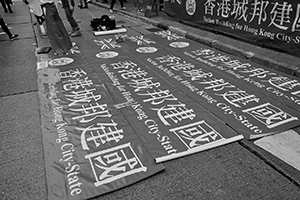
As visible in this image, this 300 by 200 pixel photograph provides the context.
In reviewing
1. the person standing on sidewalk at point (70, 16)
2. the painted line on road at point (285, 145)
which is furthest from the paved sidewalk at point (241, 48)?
the person standing on sidewalk at point (70, 16)

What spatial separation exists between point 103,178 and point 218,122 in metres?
1.64

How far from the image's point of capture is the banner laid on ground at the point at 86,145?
2.32 m

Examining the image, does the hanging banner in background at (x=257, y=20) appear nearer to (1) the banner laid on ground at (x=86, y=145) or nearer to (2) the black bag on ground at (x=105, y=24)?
(2) the black bag on ground at (x=105, y=24)

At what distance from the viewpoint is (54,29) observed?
5.99 meters

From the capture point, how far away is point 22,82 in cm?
464

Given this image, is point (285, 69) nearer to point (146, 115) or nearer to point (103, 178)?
point (146, 115)

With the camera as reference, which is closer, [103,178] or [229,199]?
[229,199]

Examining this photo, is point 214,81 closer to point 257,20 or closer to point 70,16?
point 257,20

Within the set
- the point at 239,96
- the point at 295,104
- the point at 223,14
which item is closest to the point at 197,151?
the point at 239,96

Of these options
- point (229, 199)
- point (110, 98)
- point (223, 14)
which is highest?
point (223, 14)

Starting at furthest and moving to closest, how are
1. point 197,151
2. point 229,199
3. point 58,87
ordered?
1. point 58,87
2. point 197,151
3. point 229,199

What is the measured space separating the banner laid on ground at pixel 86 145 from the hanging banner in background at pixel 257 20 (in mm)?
3915

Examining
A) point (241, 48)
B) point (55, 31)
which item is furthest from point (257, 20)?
point (55, 31)

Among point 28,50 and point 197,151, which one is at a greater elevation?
point 28,50
